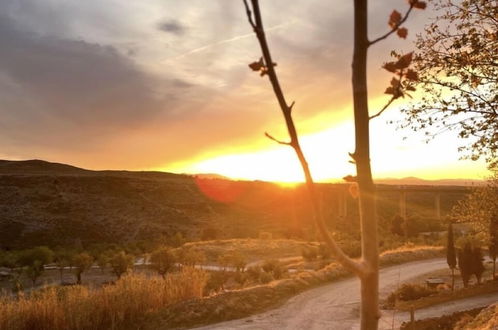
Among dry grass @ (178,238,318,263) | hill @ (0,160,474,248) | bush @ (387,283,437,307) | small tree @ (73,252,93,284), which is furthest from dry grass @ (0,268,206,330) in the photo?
hill @ (0,160,474,248)

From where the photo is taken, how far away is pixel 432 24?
12.0 m

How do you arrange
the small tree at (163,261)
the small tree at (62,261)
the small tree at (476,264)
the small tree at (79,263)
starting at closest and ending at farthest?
the small tree at (476,264) → the small tree at (163,261) → the small tree at (79,263) → the small tree at (62,261)

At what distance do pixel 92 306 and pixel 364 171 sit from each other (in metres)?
15.6

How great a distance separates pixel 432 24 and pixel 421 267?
2320 cm

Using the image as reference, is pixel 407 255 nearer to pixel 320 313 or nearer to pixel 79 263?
pixel 320 313

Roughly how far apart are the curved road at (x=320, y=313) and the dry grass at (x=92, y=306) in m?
2.73

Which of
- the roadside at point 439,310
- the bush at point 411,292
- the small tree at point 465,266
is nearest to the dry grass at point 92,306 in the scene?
the roadside at point 439,310

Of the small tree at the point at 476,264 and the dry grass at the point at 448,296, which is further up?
the small tree at the point at 476,264

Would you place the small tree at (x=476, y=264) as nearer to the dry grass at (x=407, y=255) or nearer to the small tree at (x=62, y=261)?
the dry grass at (x=407, y=255)

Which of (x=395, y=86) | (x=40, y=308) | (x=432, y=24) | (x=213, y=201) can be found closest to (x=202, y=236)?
(x=213, y=201)

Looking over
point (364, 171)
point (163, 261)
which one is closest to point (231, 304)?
point (364, 171)

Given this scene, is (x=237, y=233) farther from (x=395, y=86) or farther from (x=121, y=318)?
(x=395, y=86)

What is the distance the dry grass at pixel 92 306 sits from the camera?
1525cm

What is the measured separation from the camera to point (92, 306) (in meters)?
16.3
